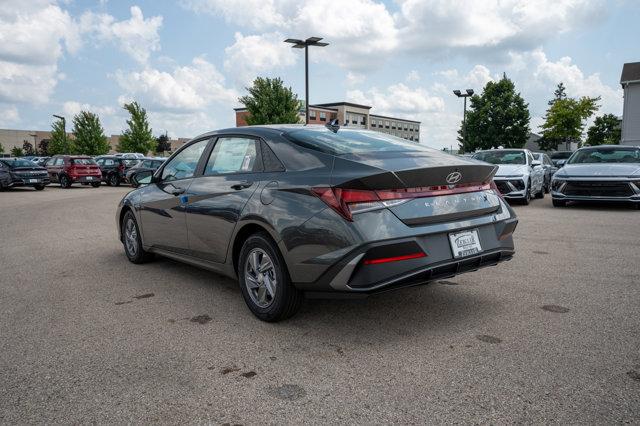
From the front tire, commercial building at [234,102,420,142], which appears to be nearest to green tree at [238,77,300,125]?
the front tire

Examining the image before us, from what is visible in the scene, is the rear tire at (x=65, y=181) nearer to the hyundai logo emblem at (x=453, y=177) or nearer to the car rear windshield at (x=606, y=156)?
the car rear windshield at (x=606, y=156)

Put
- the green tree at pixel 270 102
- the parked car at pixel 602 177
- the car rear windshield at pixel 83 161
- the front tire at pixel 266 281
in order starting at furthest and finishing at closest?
the green tree at pixel 270 102 → the car rear windshield at pixel 83 161 → the parked car at pixel 602 177 → the front tire at pixel 266 281

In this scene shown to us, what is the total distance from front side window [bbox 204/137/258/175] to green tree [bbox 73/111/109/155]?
59510 mm

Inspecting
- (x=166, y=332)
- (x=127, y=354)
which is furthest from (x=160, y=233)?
(x=127, y=354)

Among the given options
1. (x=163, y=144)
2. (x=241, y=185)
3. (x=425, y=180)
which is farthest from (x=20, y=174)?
(x=163, y=144)

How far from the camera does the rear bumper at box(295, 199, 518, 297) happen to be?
3340 mm

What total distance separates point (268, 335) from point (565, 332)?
212 centimetres

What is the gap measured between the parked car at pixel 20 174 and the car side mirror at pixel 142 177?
20667mm

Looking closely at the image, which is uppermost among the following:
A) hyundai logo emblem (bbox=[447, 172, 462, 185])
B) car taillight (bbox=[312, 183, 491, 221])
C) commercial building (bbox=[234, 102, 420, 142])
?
commercial building (bbox=[234, 102, 420, 142])

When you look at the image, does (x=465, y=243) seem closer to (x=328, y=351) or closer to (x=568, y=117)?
(x=328, y=351)

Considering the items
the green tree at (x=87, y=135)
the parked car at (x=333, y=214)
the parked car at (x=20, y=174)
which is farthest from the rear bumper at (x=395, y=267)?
the green tree at (x=87, y=135)

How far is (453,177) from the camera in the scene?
147 inches

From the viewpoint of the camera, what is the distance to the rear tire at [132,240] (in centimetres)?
619

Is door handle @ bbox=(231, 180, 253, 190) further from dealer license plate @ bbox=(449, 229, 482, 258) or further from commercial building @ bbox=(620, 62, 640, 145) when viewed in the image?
commercial building @ bbox=(620, 62, 640, 145)
